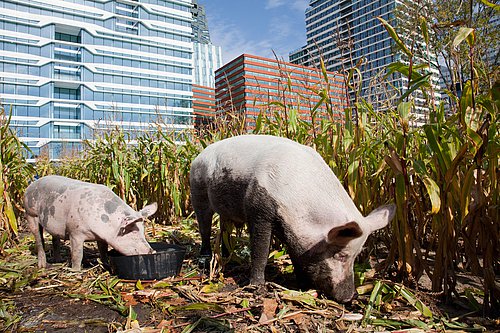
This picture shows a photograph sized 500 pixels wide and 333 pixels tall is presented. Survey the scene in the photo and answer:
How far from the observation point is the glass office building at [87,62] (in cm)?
4788

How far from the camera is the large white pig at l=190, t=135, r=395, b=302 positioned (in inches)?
93.7

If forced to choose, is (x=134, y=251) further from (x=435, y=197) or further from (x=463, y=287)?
(x=463, y=287)

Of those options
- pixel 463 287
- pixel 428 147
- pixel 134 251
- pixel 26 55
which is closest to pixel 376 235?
pixel 463 287

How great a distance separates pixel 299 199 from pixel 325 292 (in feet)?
2.29

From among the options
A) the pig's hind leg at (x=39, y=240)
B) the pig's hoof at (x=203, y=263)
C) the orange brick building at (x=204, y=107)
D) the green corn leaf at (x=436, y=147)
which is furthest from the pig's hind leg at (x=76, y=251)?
the orange brick building at (x=204, y=107)

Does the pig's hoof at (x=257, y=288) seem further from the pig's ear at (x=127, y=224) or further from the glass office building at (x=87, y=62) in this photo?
the glass office building at (x=87, y=62)

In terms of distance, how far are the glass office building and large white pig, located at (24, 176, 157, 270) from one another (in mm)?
39071

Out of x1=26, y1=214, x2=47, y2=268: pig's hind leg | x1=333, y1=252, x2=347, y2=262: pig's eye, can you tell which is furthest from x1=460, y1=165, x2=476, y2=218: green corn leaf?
x1=26, y1=214, x2=47, y2=268: pig's hind leg

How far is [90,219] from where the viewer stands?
314cm

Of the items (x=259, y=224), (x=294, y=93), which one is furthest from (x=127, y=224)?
(x=294, y=93)

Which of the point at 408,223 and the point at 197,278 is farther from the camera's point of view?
the point at 197,278

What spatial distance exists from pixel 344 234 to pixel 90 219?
2.20 metres

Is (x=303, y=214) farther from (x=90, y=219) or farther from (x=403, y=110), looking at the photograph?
(x=90, y=219)

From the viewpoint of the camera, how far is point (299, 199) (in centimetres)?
247
